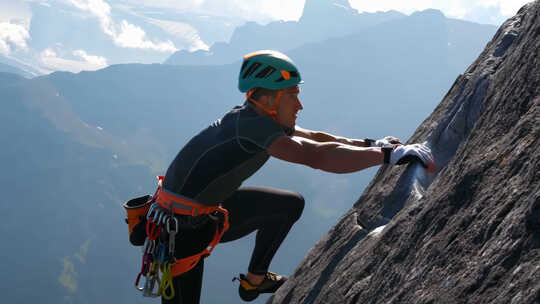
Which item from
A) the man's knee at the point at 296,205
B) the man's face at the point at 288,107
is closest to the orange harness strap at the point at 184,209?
the man's knee at the point at 296,205

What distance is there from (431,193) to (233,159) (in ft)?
8.17

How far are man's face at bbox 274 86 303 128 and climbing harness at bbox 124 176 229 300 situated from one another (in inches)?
66.5

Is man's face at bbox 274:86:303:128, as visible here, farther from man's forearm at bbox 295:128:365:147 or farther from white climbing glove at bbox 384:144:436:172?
man's forearm at bbox 295:128:365:147

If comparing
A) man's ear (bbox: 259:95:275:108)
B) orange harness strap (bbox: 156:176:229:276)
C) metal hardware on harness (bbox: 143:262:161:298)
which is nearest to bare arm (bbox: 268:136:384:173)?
man's ear (bbox: 259:95:275:108)

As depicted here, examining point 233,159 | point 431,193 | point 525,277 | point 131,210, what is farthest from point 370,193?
point 525,277

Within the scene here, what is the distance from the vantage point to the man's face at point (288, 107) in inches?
213

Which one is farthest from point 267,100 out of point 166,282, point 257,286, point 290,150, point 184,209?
point 257,286

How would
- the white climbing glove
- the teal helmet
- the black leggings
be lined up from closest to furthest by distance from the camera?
the white climbing glove
the teal helmet
the black leggings

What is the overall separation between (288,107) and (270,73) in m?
0.50

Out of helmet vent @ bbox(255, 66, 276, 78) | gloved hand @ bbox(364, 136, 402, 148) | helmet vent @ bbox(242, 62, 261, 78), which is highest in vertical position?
helmet vent @ bbox(242, 62, 261, 78)

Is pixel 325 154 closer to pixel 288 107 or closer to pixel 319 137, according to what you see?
pixel 288 107

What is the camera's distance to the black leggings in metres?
6.05

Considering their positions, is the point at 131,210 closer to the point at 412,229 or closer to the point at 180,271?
the point at 180,271

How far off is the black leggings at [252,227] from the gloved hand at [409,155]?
2338 mm
